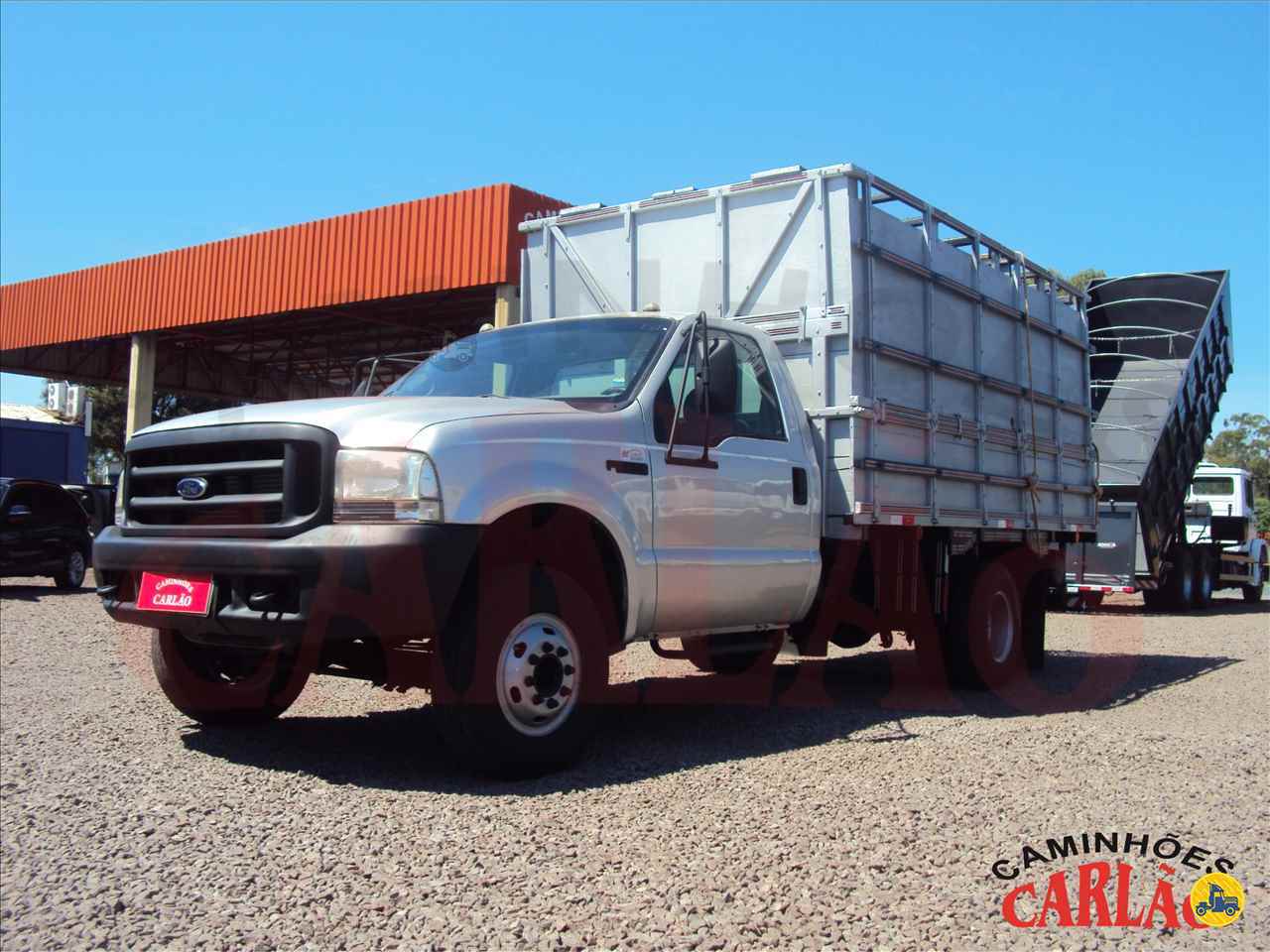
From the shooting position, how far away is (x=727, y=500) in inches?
240

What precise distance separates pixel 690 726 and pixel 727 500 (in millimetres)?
1342

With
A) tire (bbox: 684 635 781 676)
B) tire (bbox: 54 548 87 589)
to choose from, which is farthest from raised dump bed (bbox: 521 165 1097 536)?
tire (bbox: 54 548 87 589)

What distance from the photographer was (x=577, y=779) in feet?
16.7

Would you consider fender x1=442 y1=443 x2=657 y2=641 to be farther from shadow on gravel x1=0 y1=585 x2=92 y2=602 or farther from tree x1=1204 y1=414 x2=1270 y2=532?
tree x1=1204 y1=414 x2=1270 y2=532

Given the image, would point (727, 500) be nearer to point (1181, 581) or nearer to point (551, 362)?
point (551, 362)

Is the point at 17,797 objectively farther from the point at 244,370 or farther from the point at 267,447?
the point at 244,370

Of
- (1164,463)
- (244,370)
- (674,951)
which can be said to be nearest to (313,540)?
(674,951)

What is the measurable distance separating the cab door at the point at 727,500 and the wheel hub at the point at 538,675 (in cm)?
72

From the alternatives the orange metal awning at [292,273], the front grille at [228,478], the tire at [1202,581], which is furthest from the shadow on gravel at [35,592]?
the tire at [1202,581]

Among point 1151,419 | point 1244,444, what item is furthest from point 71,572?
point 1244,444

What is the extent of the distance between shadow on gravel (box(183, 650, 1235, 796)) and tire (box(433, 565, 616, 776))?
168mm

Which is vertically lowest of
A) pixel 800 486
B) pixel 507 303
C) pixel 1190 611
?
pixel 1190 611

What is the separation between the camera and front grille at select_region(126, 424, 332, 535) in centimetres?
468

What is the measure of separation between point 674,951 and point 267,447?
266 cm
